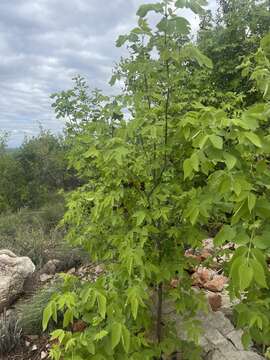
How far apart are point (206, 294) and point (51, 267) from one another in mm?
2184

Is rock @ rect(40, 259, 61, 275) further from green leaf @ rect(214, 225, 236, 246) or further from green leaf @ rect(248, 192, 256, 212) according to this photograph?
green leaf @ rect(248, 192, 256, 212)

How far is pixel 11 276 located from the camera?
379 centimetres

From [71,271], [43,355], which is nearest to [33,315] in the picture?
[43,355]

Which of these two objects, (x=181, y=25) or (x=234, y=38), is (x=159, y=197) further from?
(x=234, y=38)

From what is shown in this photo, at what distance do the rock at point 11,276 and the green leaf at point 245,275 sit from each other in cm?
314

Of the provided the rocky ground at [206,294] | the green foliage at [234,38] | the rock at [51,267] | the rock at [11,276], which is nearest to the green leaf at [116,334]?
the rocky ground at [206,294]

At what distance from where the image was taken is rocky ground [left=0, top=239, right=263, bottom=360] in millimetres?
2455

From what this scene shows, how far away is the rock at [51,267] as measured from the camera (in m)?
4.47

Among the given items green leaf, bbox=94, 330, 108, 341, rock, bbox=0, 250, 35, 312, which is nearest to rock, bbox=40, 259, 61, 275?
rock, bbox=0, 250, 35, 312

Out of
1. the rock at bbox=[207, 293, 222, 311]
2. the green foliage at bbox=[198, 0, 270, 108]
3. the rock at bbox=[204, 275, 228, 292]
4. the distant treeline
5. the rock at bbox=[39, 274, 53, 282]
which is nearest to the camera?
the rock at bbox=[207, 293, 222, 311]

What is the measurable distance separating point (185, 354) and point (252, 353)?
499mm

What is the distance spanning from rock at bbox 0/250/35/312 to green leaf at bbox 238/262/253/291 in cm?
314

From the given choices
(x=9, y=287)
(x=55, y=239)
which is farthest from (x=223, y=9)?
(x=9, y=287)

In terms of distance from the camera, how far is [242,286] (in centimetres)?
102
